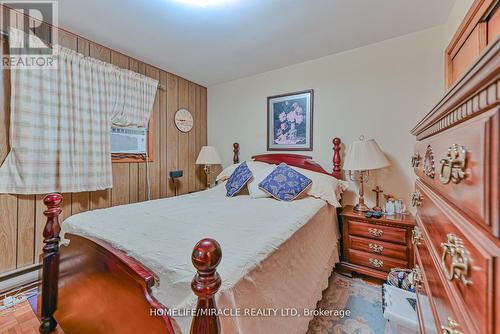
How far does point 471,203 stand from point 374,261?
187 cm

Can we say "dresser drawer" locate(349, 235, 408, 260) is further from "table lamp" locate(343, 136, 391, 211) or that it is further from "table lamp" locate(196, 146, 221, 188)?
"table lamp" locate(196, 146, 221, 188)

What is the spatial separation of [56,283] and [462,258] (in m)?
1.81

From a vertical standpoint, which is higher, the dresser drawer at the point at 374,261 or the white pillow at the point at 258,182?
the white pillow at the point at 258,182

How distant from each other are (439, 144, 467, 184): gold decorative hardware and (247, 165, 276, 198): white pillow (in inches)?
69.7

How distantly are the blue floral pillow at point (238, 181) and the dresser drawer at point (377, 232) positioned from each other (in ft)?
3.71

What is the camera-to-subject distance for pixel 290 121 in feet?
9.53

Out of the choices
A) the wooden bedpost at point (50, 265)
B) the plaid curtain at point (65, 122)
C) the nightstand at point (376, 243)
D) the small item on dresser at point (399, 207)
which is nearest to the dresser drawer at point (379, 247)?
the nightstand at point (376, 243)

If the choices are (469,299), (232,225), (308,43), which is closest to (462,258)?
(469,299)

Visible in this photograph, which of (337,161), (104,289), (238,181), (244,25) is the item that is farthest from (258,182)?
(104,289)

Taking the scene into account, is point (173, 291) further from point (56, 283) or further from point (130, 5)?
point (130, 5)

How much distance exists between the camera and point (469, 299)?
402mm

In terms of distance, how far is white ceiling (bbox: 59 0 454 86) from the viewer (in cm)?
178

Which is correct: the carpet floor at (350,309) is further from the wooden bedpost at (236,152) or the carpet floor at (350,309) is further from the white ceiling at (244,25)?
the white ceiling at (244,25)

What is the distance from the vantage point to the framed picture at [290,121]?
2.78 metres
